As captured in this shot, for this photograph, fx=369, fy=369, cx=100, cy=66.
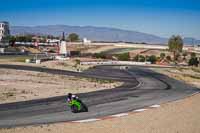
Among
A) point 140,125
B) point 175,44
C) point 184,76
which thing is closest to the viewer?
point 140,125

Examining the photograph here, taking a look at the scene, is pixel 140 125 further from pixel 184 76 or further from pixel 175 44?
pixel 175 44

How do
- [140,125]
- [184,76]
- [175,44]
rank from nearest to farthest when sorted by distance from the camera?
[140,125] → [184,76] → [175,44]

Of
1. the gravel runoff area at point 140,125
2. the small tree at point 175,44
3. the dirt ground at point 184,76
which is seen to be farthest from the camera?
the small tree at point 175,44

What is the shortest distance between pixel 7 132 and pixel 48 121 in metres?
3.83

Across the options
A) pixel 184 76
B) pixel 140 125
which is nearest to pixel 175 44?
pixel 184 76

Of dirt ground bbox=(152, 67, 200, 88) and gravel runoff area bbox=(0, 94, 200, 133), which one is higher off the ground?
gravel runoff area bbox=(0, 94, 200, 133)

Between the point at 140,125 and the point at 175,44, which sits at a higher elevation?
the point at 175,44

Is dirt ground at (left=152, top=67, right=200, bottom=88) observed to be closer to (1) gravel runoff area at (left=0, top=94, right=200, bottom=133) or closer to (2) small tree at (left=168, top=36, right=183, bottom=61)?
(1) gravel runoff area at (left=0, top=94, right=200, bottom=133)

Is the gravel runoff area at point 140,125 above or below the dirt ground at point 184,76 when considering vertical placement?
above

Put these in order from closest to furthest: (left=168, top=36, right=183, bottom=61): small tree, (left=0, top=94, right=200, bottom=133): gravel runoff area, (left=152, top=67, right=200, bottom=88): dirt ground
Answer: (left=0, top=94, right=200, bottom=133): gravel runoff area, (left=152, top=67, right=200, bottom=88): dirt ground, (left=168, top=36, right=183, bottom=61): small tree

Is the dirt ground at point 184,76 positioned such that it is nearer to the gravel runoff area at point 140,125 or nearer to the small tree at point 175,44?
the gravel runoff area at point 140,125

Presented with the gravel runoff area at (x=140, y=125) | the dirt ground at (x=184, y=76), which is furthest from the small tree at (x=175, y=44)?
the gravel runoff area at (x=140, y=125)

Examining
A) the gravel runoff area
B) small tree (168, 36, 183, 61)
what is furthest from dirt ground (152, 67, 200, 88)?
small tree (168, 36, 183, 61)

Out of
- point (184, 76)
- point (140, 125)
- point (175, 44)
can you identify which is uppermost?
point (175, 44)
